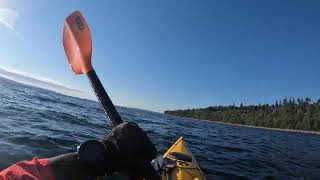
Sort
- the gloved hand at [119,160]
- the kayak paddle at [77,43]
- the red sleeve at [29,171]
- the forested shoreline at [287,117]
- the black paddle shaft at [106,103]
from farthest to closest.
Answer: the forested shoreline at [287,117], the kayak paddle at [77,43], the black paddle shaft at [106,103], the gloved hand at [119,160], the red sleeve at [29,171]

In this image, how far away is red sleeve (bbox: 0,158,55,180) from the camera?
1.45 meters

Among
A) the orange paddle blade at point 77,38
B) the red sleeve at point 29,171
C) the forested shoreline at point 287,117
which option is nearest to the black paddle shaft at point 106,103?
the orange paddle blade at point 77,38

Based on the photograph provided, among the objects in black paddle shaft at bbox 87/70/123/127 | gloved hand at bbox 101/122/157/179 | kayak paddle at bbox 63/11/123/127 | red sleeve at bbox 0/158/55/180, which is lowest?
red sleeve at bbox 0/158/55/180

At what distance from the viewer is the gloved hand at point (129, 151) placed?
1.68 meters

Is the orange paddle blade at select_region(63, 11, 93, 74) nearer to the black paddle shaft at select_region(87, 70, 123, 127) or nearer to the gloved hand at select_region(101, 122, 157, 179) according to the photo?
the black paddle shaft at select_region(87, 70, 123, 127)

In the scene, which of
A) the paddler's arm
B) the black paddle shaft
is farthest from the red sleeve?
the black paddle shaft

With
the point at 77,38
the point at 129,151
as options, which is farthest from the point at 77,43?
the point at 129,151

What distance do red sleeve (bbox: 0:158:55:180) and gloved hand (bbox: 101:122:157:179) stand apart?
29 cm

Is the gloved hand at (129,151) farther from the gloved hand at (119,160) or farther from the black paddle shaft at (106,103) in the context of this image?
the black paddle shaft at (106,103)

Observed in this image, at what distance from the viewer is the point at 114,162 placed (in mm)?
1665

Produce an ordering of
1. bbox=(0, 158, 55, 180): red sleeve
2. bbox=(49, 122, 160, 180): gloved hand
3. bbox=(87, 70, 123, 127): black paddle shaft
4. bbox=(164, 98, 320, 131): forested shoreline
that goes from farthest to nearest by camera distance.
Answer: bbox=(164, 98, 320, 131): forested shoreline → bbox=(87, 70, 123, 127): black paddle shaft → bbox=(49, 122, 160, 180): gloved hand → bbox=(0, 158, 55, 180): red sleeve

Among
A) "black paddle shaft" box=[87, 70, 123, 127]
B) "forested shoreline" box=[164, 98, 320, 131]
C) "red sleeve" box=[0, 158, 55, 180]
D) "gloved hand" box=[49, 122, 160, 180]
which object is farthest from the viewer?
"forested shoreline" box=[164, 98, 320, 131]

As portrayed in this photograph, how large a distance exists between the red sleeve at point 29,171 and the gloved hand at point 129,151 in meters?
0.29

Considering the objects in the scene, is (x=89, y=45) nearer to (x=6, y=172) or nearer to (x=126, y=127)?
(x=126, y=127)
